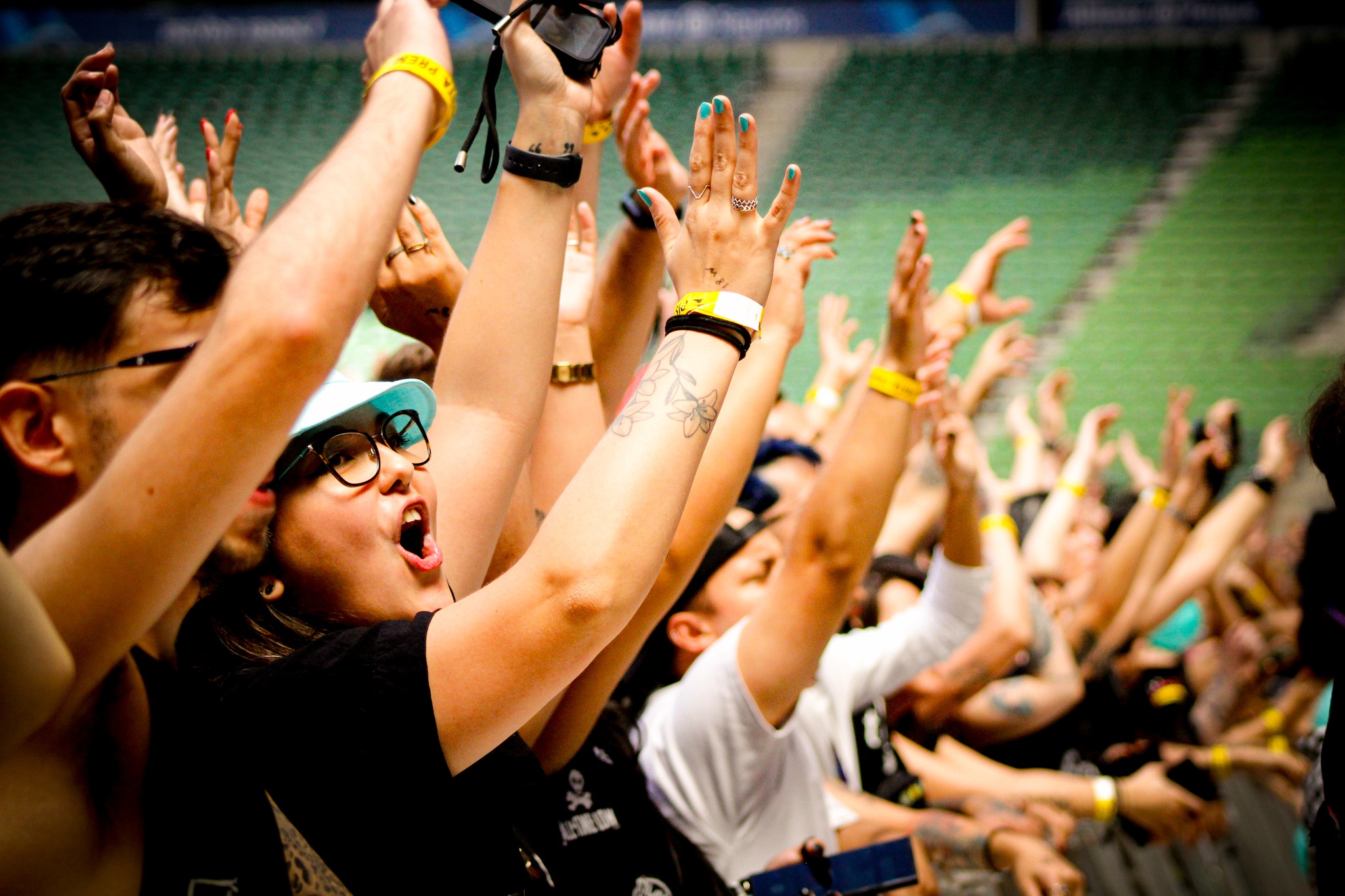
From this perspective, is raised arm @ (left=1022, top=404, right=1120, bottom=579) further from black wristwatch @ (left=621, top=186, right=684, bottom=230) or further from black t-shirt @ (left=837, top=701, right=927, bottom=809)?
black wristwatch @ (left=621, top=186, right=684, bottom=230)

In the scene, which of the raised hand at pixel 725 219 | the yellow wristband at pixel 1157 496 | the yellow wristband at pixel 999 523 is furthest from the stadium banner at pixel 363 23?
the raised hand at pixel 725 219

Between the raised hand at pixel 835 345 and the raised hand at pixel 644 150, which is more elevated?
the raised hand at pixel 644 150

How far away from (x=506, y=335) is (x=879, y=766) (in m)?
1.66

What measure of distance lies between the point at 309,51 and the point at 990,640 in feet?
37.3

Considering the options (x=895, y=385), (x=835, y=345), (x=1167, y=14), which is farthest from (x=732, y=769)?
(x=1167, y=14)

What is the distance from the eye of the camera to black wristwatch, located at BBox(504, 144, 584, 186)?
114cm

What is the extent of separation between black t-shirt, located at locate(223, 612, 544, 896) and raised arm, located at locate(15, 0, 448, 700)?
0.77 ft

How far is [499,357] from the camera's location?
4.09 ft

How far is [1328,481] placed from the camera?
135 centimetres

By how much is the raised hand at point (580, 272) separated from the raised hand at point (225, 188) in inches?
19.0

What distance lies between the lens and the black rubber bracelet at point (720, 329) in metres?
1.03

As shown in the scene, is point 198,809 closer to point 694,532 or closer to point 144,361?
point 144,361

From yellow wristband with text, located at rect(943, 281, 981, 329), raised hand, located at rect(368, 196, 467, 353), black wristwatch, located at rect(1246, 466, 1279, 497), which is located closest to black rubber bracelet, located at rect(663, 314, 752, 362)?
raised hand, located at rect(368, 196, 467, 353)

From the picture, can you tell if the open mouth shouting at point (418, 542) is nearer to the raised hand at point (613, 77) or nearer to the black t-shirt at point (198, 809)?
the black t-shirt at point (198, 809)
